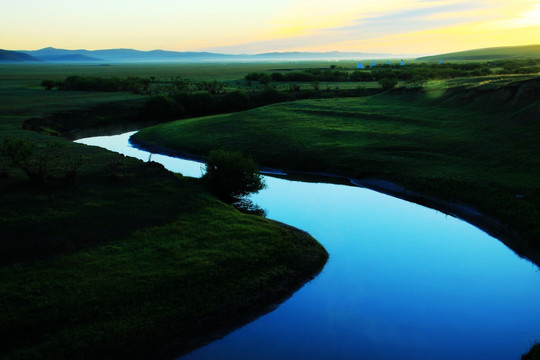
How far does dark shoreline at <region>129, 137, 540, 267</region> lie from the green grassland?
11.4 metres

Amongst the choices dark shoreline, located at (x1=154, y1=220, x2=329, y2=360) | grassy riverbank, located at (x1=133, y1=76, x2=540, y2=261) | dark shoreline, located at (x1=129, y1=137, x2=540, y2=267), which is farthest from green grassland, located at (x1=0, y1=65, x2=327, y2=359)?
grassy riverbank, located at (x1=133, y1=76, x2=540, y2=261)

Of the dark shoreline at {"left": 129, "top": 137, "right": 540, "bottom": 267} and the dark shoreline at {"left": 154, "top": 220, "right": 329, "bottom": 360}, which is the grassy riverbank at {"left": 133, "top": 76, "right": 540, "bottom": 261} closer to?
the dark shoreline at {"left": 129, "top": 137, "right": 540, "bottom": 267}

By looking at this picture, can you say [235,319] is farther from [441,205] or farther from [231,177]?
[441,205]

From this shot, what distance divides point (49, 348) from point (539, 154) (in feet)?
126

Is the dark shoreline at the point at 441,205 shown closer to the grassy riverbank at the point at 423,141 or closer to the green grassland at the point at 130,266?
the grassy riverbank at the point at 423,141

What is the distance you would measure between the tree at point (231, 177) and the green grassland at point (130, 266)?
1.61 metres

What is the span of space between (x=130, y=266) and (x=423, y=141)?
3593 cm

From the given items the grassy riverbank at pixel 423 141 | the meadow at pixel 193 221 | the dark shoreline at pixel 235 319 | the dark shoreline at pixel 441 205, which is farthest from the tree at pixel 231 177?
the dark shoreline at pixel 235 319

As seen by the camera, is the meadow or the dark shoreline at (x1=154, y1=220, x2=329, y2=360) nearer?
the dark shoreline at (x1=154, y1=220, x2=329, y2=360)

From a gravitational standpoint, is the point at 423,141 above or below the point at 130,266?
above

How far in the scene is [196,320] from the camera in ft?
59.7

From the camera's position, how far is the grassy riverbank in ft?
107

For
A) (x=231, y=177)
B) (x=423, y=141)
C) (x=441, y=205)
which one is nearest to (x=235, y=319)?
(x=231, y=177)

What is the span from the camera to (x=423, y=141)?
47188 mm
